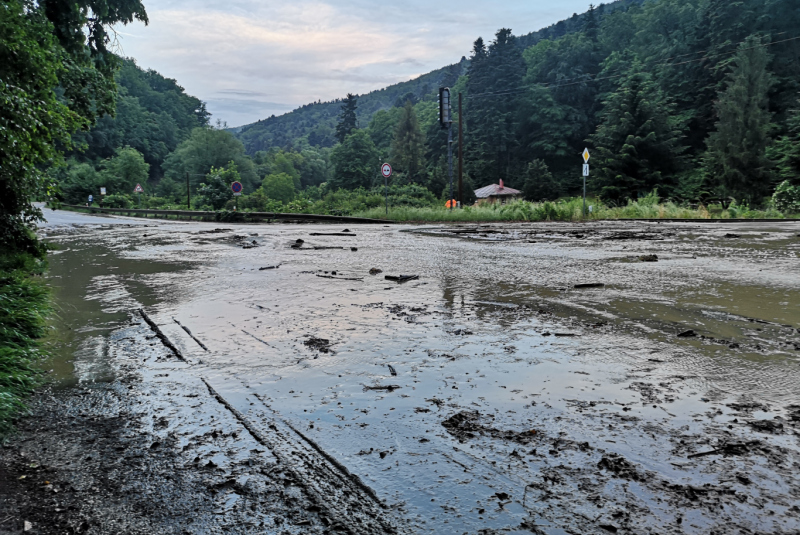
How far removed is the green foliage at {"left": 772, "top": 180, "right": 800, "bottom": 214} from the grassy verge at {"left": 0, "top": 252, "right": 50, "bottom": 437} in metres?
35.0

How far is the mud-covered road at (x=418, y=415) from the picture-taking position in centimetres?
238

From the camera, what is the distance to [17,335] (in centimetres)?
489

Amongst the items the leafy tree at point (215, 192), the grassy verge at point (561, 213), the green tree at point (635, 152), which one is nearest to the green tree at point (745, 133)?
the green tree at point (635, 152)

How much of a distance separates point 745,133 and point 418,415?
6176cm

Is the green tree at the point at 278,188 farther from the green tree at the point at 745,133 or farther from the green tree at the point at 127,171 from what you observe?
the green tree at the point at 745,133

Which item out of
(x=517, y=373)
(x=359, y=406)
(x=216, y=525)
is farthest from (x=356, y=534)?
(x=517, y=373)

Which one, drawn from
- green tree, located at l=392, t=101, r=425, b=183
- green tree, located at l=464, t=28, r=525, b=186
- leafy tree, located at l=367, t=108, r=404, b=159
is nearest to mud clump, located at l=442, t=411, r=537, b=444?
green tree, located at l=464, t=28, r=525, b=186

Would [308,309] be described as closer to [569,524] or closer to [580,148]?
[569,524]

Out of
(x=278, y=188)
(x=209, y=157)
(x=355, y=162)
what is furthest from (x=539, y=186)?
(x=209, y=157)

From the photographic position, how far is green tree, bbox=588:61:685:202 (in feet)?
156

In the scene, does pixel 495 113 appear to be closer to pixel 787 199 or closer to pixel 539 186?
pixel 539 186

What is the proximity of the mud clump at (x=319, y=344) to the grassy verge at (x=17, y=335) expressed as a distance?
2.09m

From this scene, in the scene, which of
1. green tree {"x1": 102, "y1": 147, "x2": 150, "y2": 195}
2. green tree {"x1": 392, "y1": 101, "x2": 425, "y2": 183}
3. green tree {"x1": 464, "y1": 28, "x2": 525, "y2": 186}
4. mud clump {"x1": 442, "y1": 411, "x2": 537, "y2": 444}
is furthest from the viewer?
green tree {"x1": 392, "y1": 101, "x2": 425, "y2": 183}

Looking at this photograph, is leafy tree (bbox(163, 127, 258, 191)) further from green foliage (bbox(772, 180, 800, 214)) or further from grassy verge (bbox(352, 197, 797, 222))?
green foliage (bbox(772, 180, 800, 214))
